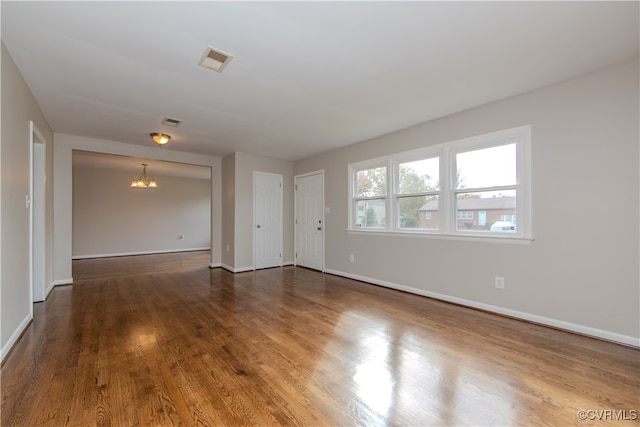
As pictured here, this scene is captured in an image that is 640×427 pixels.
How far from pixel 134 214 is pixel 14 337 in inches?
261

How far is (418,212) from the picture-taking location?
4051mm

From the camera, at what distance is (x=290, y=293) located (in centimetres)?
407

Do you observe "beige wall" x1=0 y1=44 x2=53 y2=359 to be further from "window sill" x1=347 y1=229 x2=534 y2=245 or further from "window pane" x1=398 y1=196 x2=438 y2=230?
"window pane" x1=398 y1=196 x2=438 y2=230

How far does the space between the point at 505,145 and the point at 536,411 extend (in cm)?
267

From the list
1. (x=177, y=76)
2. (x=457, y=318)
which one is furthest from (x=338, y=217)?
(x=177, y=76)

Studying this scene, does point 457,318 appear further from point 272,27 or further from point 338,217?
point 272,27

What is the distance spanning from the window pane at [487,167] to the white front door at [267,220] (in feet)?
12.6

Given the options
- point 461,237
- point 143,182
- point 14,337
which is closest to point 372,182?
point 461,237

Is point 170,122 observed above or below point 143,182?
above

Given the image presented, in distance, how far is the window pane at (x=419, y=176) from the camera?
3852 millimetres

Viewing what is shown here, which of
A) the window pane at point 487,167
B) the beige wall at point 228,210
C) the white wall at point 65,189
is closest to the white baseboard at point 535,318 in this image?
the window pane at point 487,167

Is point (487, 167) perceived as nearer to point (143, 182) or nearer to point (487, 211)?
point (487, 211)

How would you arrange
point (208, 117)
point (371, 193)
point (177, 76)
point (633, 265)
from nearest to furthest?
1. point (633, 265)
2. point (177, 76)
3. point (208, 117)
4. point (371, 193)

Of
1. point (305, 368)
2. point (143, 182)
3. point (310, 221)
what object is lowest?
point (305, 368)
